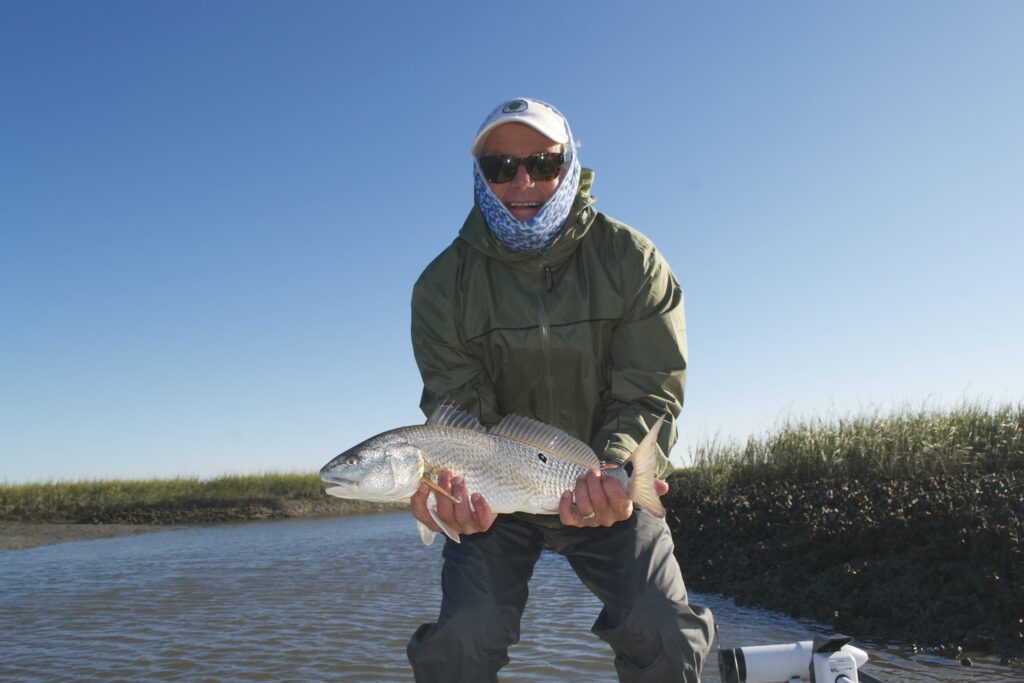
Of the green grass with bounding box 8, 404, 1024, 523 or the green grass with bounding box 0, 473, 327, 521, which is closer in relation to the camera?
the green grass with bounding box 8, 404, 1024, 523

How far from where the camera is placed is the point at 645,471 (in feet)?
11.1

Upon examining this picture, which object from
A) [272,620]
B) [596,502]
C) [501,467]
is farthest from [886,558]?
[272,620]

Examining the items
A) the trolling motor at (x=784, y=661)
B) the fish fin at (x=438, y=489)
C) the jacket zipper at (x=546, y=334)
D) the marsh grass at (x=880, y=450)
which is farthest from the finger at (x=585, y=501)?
the marsh grass at (x=880, y=450)

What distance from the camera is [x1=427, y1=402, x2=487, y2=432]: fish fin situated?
12.2 ft

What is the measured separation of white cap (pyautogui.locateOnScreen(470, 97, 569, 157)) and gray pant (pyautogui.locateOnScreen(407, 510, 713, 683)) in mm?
2038

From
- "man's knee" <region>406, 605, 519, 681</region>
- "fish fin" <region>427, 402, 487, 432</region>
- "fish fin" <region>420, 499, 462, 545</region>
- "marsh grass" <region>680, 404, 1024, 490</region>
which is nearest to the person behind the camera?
"man's knee" <region>406, 605, 519, 681</region>

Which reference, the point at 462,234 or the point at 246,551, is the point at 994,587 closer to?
the point at 462,234

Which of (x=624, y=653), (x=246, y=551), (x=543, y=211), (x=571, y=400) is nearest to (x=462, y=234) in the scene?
(x=543, y=211)

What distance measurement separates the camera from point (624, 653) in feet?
11.1

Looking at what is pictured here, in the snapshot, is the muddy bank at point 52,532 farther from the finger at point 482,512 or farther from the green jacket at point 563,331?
the finger at point 482,512

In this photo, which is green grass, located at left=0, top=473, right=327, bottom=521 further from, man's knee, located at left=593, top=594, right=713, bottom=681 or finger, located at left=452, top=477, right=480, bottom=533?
man's knee, located at left=593, top=594, right=713, bottom=681

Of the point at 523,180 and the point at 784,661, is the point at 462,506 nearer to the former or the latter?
the point at 784,661

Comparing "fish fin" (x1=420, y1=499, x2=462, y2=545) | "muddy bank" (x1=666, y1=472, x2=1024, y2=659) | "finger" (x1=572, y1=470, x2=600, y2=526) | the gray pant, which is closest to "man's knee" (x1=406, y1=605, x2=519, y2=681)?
the gray pant

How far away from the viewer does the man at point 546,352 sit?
3.48m
